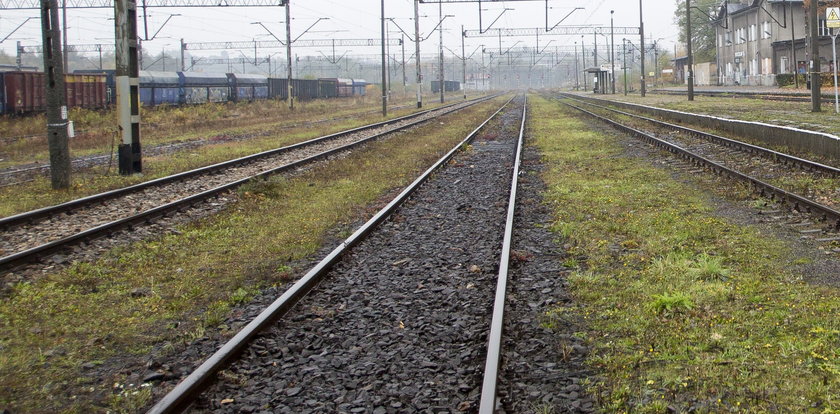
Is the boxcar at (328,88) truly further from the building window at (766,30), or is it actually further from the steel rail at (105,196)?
the steel rail at (105,196)

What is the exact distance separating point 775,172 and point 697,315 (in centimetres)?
879

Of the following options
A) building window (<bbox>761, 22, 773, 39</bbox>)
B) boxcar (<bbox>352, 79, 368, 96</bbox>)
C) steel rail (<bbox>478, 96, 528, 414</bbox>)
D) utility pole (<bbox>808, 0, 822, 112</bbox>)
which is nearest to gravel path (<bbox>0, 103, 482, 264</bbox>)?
steel rail (<bbox>478, 96, 528, 414</bbox>)

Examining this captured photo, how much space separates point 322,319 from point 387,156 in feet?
45.4

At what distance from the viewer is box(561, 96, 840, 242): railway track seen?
898 centimetres

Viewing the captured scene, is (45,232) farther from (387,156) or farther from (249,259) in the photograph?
(387,156)

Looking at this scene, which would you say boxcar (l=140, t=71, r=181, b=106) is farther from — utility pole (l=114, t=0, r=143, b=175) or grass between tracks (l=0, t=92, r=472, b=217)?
utility pole (l=114, t=0, r=143, b=175)

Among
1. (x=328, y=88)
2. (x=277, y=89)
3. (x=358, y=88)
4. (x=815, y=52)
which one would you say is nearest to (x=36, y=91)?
(x=277, y=89)

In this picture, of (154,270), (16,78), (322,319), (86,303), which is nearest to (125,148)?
(154,270)

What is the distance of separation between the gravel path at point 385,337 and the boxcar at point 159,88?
4015 cm

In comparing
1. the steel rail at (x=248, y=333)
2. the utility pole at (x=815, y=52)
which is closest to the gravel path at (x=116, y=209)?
the steel rail at (x=248, y=333)

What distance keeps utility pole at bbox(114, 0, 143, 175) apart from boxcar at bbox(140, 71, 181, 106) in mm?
30860

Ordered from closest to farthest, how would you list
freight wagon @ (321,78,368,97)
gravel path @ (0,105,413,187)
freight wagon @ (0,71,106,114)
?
gravel path @ (0,105,413,187), freight wagon @ (0,71,106,114), freight wagon @ (321,78,368,97)

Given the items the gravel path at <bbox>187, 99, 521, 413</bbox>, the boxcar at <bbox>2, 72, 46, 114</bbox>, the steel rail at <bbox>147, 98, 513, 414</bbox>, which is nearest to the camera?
the steel rail at <bbox>147, 98, 513, 414</bbox>

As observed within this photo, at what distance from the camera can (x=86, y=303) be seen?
22.2 feet
